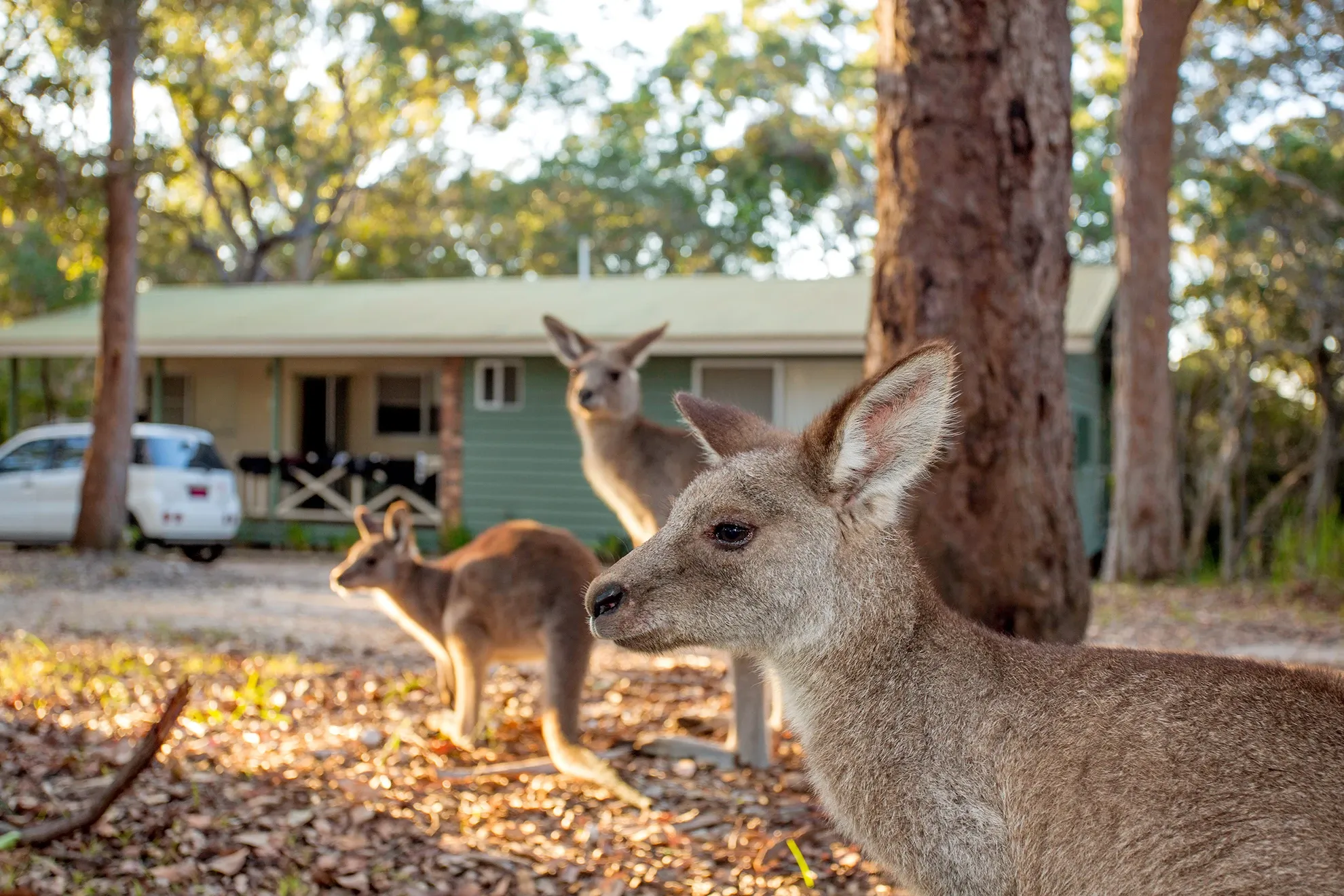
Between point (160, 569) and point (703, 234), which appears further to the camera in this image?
point (703, 234)

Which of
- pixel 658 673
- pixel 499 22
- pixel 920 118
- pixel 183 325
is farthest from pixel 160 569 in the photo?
pixel 499 22

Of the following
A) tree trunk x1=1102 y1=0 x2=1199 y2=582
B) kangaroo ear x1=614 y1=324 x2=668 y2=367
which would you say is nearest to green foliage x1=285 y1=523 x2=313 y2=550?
tree trunk x1=1102 y1=0 x2=1199 y2=582

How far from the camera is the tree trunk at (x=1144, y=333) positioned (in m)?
18.4

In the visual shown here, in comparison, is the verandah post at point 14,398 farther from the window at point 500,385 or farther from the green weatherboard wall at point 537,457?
the window at point 500,385

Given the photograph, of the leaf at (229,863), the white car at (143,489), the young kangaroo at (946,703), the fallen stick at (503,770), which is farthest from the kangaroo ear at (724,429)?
the white car at (143,489)

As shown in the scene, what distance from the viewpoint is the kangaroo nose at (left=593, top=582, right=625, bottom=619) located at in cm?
352

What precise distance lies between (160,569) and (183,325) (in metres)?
8.40

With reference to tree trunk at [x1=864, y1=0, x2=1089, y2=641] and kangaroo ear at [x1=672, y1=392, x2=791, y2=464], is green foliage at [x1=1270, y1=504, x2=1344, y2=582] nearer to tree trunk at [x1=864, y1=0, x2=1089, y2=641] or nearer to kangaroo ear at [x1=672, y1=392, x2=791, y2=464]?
tree trunk at [x1=864, y1=0, x2=1089, y2=641]

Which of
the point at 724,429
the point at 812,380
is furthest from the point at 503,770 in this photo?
the point at 812,380

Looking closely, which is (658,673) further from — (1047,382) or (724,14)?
(724,14)

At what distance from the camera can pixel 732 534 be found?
11.8ft

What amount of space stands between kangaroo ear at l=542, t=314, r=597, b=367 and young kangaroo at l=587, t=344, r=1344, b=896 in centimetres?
578

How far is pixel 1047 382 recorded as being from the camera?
246 inches

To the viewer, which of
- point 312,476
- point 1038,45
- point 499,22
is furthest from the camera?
point 499,22
